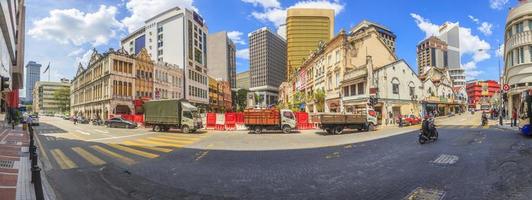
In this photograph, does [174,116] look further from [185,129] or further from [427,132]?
[427,132]

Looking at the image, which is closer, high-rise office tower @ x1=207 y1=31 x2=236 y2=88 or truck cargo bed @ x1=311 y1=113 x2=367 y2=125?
truck cargo bed @ x1=311 y1=113 x2=367 y2=125

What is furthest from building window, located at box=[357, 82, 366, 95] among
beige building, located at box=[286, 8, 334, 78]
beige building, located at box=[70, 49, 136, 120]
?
beige building, located at box=[286, 8, 334, 78]

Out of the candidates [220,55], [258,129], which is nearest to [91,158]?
[258,129]

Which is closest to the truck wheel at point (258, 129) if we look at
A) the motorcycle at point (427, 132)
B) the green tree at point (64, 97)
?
the motorcycle at point (427, 132)

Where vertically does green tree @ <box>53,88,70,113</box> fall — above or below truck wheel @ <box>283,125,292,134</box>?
above

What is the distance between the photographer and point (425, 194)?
6.54 m

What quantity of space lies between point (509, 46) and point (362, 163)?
130 feet

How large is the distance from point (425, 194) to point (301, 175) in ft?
10.5

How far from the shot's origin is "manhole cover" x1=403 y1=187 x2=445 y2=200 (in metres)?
6.28

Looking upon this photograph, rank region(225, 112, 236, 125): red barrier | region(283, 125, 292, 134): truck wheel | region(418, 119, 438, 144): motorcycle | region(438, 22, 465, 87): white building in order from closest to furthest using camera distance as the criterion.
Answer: region(418, 119, 438, 144): motorcycle, region(283, 125, 292, 134): truck wheel, region(225, 112, 236, 125): red barrier, region(438, 22, 465, 87): white building

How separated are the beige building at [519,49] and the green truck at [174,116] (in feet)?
118

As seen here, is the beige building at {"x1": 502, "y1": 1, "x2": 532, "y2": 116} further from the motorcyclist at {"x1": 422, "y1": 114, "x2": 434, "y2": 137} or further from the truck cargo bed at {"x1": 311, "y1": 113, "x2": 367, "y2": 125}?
the motorcyclist at {"x1": 422, "y1": 114, "x2": 434, "y2": 137}

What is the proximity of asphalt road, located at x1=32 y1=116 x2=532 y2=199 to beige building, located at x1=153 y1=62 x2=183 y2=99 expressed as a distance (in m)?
49.6

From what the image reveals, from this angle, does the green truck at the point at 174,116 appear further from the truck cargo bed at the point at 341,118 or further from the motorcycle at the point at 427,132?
the motorcycle at the point at 427,132
